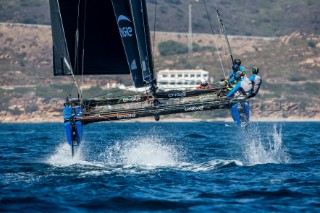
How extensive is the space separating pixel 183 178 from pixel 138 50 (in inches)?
231

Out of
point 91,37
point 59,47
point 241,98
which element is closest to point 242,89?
point 241,98

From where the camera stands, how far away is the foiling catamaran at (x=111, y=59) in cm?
2394

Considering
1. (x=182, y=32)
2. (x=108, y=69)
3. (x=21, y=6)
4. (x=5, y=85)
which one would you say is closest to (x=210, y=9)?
(x=182, y=32)

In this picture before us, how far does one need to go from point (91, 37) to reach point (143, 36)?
221 centimetres

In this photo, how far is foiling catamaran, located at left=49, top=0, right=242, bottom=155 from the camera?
23.9 m

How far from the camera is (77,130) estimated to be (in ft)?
80.1

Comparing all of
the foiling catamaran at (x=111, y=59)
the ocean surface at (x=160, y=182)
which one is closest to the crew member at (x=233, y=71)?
the foiling catamaran at (x=111, y=59)

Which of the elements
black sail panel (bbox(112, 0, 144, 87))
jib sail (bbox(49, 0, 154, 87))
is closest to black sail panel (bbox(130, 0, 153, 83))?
black sail panel (bbox(112, 0, 144, 87))

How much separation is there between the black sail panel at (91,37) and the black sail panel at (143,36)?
1158 millimetres

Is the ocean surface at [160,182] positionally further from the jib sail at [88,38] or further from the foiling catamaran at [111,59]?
the jib sail at [88,38]

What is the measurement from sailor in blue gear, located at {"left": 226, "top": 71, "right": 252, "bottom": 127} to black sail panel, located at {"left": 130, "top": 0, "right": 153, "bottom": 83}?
288 cm

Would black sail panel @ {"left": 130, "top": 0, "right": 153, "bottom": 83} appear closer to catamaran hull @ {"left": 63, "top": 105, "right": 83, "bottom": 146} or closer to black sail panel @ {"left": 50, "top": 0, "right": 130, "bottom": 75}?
black sail panel @ {"left": 50, "top": 0, "right": 130, "bottom": 75}

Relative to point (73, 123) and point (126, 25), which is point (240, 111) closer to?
point (126, 25)

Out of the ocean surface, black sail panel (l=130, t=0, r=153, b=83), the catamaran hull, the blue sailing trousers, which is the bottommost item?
the ocean surface
